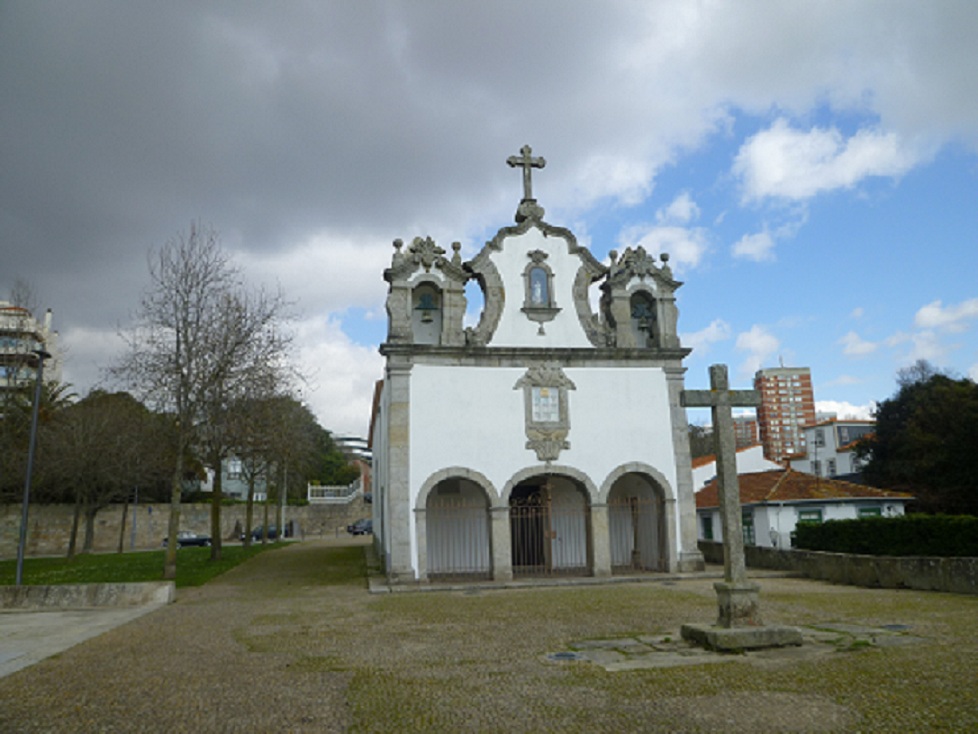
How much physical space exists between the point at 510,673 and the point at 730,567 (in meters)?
3.14

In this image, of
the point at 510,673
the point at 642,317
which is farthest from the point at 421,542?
the point at 510,673

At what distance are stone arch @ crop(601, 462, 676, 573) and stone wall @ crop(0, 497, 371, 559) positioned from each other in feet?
76.8

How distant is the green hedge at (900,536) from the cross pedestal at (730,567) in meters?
8.54

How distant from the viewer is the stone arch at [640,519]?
18141 millimetres

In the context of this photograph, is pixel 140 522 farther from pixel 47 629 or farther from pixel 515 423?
pixel 47 629

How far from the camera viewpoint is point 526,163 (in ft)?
65.7

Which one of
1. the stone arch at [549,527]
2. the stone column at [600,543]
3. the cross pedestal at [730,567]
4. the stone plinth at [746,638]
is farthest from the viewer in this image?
the stone arch at [549,527]

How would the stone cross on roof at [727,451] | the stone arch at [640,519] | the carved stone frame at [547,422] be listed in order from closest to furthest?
1. the stone cross on roof at [727,451]
2. the carved stone frame at [547,422]
3. the stone arch at [640,519]

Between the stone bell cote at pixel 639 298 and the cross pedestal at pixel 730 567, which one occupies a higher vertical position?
the stone bell cote at pixel 639 298

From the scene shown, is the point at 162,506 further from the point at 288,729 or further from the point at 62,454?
the point at 288,729

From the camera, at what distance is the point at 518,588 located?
16.0 meters

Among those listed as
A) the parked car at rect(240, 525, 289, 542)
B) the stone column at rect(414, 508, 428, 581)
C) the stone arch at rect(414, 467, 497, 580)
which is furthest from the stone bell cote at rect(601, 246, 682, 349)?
the parked car at rect(240, 525, 289, 542)

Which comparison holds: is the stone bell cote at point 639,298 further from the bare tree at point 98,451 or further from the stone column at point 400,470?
the bare tree at point 98,451

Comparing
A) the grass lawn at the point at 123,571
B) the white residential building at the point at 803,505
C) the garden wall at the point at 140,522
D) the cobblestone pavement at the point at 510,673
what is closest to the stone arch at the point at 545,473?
the cobblestone pavement at the point at 510,673
